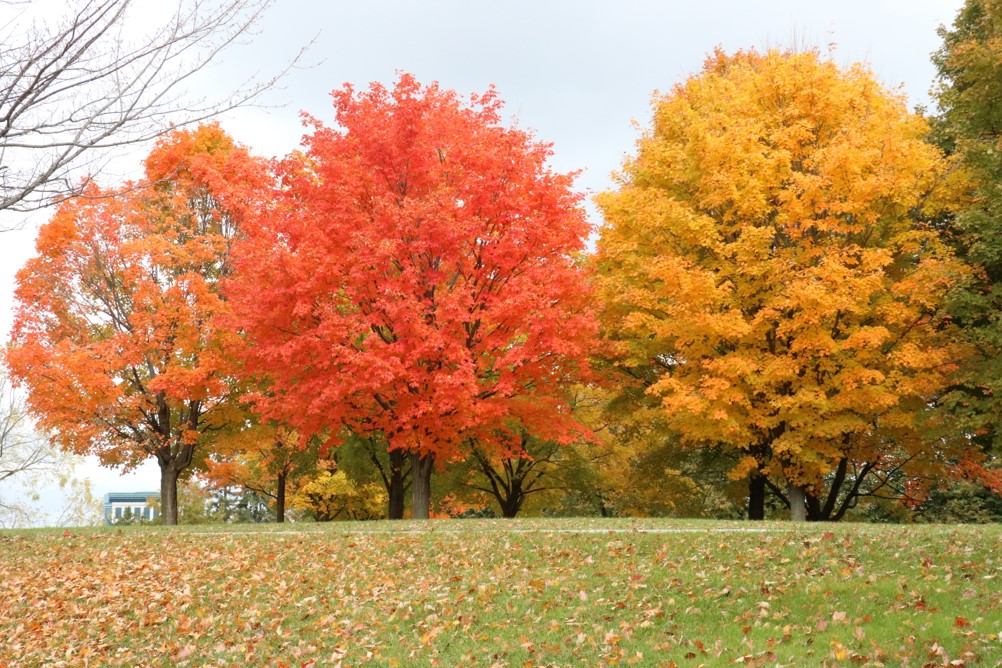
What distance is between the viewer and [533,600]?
34.2 feet

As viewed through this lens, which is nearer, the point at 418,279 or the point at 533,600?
the point at 533,600

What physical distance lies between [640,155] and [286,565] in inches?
664

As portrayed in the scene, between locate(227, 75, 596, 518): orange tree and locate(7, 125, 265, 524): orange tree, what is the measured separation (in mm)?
3632

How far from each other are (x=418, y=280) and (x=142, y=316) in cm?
884

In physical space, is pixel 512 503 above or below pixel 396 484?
below

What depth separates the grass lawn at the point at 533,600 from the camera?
28.2 ft

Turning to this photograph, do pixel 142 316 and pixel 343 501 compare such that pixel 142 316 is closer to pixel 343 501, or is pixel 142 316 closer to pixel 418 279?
pixel 418 279

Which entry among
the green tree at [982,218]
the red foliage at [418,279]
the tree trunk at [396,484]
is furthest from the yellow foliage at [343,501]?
the green tree at [982,218]

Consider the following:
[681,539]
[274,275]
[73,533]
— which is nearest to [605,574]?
[681,539]

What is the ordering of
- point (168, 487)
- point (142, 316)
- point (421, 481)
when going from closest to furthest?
point (421, 481) → point (142, 316) → point (168, 487)

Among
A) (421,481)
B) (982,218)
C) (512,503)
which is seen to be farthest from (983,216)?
(512,503)

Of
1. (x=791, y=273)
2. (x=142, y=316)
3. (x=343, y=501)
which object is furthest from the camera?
(x=343, y=501)

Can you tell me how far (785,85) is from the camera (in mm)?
22578

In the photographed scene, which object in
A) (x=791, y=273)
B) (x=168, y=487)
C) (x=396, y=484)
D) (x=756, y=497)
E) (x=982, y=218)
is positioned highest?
(x=982, y=218)
